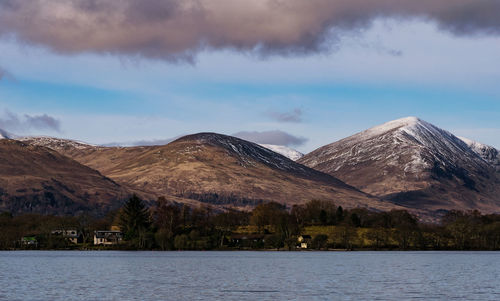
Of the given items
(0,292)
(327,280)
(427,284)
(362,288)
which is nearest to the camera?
(0,292)

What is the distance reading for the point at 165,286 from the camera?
9838cm

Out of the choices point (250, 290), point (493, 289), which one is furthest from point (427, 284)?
point (250, 290)

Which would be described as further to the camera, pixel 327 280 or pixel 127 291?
pixel 327 280

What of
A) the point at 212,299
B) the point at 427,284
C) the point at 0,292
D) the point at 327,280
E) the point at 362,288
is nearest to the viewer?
the point at 212,299

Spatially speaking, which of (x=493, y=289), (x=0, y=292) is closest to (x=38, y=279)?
(x=0, y=292)

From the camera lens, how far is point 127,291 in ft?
297

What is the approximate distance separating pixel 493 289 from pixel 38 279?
66.3 meters

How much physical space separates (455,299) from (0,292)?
53814 millimetres

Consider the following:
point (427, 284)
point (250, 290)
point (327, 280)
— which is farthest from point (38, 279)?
point (427, 284)

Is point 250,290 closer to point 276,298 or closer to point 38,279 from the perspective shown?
point 276,298

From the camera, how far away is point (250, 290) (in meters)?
91.4

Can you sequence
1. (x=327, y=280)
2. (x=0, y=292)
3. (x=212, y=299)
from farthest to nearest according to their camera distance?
1. (x=327, y=280)
2. (x=0, y=292)
3. (x=212, y=299)

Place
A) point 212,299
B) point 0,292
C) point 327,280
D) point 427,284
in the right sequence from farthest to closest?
point 327,280 → point 427,284 → point 0,292 → point 212,299

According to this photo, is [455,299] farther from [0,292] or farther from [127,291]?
[0,292]
